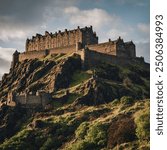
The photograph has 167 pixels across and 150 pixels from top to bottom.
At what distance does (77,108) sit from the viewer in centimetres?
11431

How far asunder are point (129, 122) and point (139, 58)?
79.7 metres

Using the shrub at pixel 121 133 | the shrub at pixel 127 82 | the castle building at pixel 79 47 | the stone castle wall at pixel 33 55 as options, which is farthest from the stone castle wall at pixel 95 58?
the shrub at pixel 121 133

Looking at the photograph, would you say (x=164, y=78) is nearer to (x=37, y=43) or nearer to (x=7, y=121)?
(x=7, y=121)

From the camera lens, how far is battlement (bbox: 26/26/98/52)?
167675mm

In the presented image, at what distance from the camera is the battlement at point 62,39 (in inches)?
6601

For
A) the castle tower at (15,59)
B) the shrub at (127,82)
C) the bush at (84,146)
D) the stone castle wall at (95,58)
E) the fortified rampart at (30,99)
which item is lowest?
the bush at (84,146)

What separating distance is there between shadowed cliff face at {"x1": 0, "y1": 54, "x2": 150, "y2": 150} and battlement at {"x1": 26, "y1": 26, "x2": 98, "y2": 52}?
48.7 feet

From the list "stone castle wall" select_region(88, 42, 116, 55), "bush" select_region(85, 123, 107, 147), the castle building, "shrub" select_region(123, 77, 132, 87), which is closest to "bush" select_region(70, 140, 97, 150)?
"bush" select_region(85, 123, 107, 147)

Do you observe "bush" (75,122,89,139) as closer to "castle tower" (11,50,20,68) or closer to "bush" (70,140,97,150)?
"bush" (70,140,97,150)

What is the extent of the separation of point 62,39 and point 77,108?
6681cm

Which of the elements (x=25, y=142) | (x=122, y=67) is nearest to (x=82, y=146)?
(x=25, y=142)

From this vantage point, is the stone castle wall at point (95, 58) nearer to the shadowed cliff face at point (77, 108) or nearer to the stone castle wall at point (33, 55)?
the shadowed cliff face at point (77, 108)

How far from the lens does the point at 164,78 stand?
81.9ft

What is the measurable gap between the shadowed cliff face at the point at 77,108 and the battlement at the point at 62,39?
14.9m
